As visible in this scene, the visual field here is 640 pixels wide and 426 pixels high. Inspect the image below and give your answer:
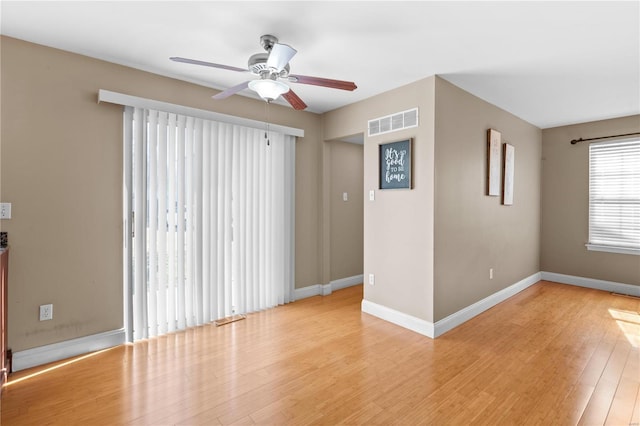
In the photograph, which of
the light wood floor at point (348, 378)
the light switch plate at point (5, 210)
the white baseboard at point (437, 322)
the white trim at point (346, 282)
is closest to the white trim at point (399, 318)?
the white baseboard at point (437, 322)

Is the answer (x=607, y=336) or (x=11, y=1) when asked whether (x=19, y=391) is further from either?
(x=607, y=336)

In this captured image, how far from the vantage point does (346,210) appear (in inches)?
195

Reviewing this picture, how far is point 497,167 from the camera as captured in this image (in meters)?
4.10

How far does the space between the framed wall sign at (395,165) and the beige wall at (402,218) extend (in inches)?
2.5

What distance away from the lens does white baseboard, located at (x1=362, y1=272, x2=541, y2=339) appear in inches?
126

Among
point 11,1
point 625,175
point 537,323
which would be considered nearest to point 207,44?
point 11,1

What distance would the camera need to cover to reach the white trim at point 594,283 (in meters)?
4.61

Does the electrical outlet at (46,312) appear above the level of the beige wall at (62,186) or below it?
below

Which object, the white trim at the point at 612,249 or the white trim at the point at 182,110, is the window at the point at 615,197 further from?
the white trim at the point at 182,110

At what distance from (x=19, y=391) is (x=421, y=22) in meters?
3.82

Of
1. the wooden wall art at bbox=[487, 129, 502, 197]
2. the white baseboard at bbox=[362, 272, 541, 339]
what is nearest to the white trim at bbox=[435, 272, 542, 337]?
the white baseboard at bbox=[362, 272, 541, 339]

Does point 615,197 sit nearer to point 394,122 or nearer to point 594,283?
point 594,283

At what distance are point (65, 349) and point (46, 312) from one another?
36 cm

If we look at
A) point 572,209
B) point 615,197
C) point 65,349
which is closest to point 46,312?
point 65,349
